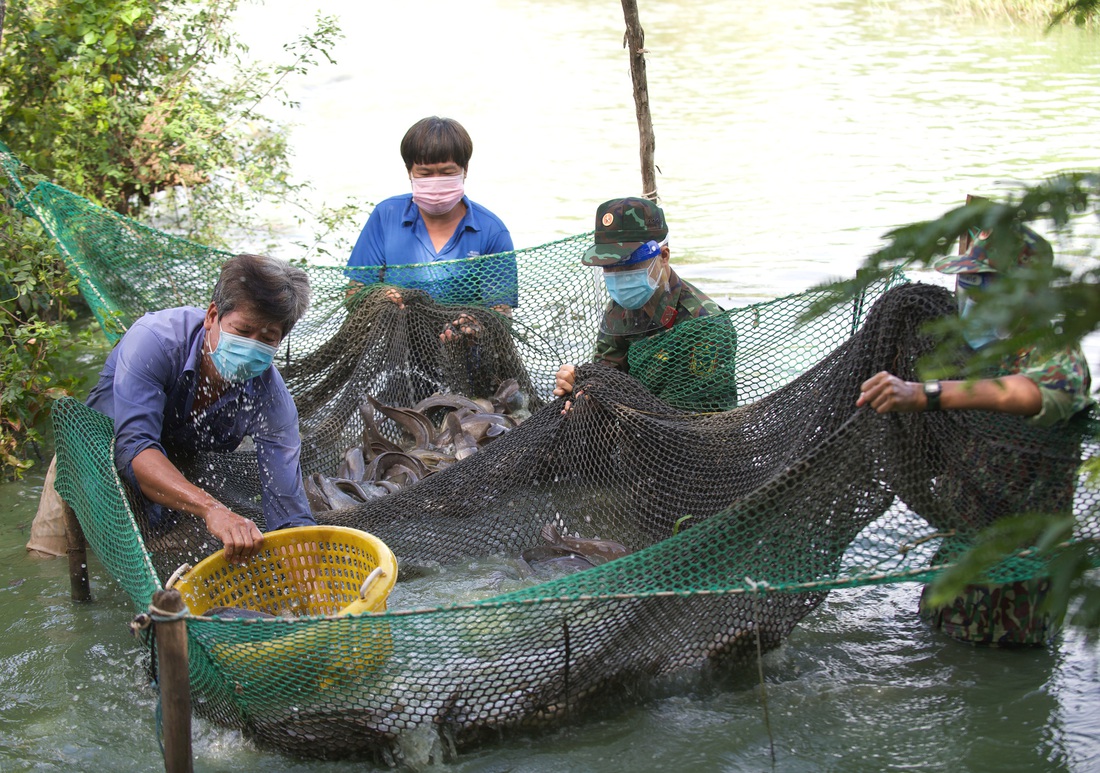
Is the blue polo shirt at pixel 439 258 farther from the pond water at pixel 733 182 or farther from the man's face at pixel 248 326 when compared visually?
the pond water at pixel 733 182

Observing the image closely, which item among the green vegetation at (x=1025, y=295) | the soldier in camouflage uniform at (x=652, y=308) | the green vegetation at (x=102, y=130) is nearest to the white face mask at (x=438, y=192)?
the soldier in camouflage uniform at (x=652, y=308)

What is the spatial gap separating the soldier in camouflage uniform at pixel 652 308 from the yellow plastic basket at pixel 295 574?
→ 134cm

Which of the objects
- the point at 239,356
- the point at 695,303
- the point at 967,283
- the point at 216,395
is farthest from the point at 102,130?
the point at 967,283

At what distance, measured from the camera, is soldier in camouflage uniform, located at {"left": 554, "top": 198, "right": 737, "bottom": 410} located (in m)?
4.42

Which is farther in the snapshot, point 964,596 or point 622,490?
point 622,490

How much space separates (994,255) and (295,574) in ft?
8.79

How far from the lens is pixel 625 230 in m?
4.42

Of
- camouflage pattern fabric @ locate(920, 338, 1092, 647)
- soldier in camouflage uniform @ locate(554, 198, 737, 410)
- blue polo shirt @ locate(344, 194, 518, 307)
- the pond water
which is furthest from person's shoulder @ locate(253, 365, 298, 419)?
camouflage pattern fabric @ locate(920, 338, 1092, 647)

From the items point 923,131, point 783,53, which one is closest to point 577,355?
point 923,131

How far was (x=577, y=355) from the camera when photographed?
5.59 metres

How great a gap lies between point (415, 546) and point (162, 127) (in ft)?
14.8

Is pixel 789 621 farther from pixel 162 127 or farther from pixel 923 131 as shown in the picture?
pixel 923 131

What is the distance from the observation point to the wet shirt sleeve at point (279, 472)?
380 centimetres

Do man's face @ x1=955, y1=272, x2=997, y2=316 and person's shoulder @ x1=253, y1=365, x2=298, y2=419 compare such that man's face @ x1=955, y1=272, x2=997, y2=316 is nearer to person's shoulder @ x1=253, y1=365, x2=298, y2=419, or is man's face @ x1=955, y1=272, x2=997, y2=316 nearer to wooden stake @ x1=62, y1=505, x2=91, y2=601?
person's shoulder @ x1=253, y1=365, x2=298, y2=419
